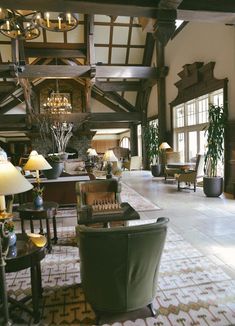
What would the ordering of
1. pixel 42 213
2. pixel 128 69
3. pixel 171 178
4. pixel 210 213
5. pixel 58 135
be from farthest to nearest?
pixel 128 69 → pixel 171 178 → pixel 58 135 → pixel 210 213 → pixel 42 213

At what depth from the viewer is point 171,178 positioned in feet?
29.9

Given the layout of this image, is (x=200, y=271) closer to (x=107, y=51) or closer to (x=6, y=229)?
(x=6, y=229)

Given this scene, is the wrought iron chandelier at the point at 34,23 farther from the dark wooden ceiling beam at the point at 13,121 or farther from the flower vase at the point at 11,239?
the dark wooden ceiling beam at the point at 13,121

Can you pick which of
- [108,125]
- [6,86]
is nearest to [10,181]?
[6,86]

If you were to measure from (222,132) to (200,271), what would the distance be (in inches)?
162

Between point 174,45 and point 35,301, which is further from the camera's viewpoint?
point 174,45

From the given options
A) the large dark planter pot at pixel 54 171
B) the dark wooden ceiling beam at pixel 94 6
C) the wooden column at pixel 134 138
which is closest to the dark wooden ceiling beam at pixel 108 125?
the wooden column at pixel 134 138

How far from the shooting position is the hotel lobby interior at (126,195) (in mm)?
1861

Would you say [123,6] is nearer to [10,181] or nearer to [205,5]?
[205,5]

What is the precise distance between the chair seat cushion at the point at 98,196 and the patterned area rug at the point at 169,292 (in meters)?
0.74

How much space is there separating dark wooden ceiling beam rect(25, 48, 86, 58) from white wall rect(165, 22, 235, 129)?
3.40 m

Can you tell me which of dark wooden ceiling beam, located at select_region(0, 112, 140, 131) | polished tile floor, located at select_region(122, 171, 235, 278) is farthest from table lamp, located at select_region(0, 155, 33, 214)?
dark wooden ceiling beam, located at select_region(0, 112, 140, 131)

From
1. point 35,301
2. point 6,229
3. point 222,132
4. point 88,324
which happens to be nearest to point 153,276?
point 88,324

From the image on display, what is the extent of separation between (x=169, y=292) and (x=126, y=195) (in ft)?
13.7
